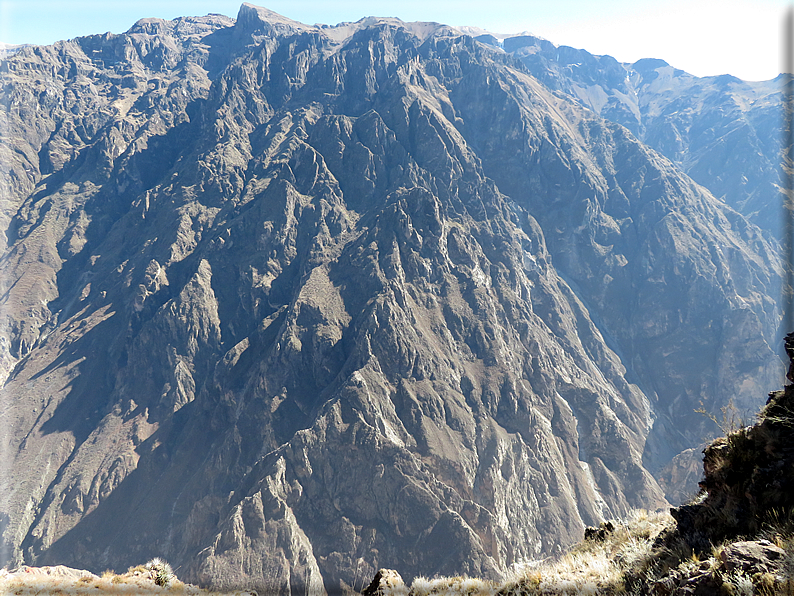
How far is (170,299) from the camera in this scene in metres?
139

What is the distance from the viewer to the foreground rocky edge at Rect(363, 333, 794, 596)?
243 inches

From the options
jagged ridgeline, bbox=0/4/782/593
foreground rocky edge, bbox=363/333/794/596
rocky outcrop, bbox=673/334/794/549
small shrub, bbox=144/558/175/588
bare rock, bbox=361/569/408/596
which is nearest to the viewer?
foreground rocky edge, bbox=363/333/794/596

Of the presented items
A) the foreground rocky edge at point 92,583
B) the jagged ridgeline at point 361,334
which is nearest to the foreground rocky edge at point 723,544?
the foreground rocky edge at point 92,583

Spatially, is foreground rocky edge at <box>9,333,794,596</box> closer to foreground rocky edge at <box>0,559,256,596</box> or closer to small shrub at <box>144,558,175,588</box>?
foreground rocky edge at <box>0,559,256,596</box>

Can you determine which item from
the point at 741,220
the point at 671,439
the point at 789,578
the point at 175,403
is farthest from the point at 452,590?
the point at 741,220

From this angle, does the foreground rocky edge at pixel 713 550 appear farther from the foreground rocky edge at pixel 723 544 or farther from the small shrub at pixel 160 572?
the small shrub at pixel 160 572

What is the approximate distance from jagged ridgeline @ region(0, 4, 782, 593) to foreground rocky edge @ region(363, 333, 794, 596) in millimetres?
59722

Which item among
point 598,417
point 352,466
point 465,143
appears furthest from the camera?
point 465,143

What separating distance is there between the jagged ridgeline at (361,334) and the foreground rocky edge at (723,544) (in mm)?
59722

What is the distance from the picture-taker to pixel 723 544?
7684 mm

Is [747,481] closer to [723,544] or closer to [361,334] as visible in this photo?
[723,544]

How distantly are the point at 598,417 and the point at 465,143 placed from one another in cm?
11237

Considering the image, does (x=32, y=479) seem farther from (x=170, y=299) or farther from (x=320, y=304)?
(x=320, y=304)

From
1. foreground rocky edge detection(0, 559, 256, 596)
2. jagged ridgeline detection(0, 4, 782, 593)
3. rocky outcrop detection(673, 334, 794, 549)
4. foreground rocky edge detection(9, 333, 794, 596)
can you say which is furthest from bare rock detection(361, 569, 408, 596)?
jagged ridgeline detection(0, 4, 782, 593)
